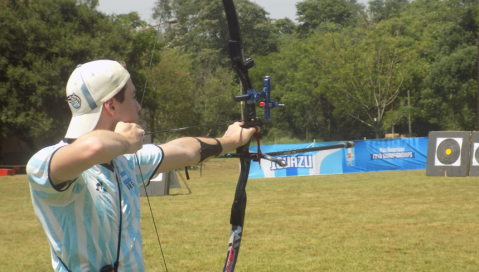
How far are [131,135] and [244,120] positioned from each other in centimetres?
135

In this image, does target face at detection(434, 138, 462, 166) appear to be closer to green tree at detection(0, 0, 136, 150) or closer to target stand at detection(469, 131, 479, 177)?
target stand at detection(469, 131, 479, 177)

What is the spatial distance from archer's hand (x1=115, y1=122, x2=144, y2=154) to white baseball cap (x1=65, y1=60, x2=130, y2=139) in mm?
Answer: 123

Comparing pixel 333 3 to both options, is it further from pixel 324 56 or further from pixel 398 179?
pixel 398 179

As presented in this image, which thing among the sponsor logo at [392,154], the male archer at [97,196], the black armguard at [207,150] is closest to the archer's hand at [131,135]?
the male archer at [97,196]

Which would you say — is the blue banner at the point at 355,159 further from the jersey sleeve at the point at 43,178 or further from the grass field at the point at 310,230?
the jersey sleeve at the point at 43,178

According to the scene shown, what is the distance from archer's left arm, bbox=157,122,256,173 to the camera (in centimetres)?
234

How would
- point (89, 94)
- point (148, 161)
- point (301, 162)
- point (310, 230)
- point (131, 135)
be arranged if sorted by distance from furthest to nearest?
point (301, 162), point (310, 230), point (148, 161), point (89, 94), point (131, 135)

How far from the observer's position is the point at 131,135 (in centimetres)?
166

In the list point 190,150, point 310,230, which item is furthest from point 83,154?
point 310,230

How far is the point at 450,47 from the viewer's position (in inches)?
1437

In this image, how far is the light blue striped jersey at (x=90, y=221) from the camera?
1.74m

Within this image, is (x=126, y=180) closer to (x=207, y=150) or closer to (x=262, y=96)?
(x=207, y=150)

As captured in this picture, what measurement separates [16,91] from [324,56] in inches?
819

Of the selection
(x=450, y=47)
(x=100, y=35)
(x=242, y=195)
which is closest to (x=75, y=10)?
(x=100, y=35)
